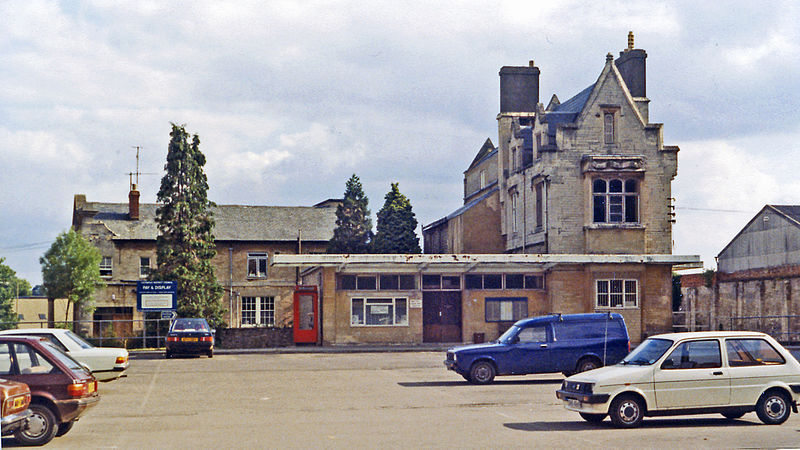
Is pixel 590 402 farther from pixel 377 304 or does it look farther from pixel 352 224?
pixel 352 224

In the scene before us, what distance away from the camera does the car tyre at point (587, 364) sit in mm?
23531

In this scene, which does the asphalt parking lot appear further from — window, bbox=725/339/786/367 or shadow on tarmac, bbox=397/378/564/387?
window, bbox=725/339/786/367

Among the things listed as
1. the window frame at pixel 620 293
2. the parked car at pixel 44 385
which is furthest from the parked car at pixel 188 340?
the parked car at pixel 44 385

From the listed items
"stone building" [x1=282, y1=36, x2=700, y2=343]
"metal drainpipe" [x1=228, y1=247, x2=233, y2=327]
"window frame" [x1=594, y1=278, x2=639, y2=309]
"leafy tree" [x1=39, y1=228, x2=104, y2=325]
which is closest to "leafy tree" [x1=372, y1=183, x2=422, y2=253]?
"metal drainpipe" [x1=228, y1=247, x2=233, y2=327]

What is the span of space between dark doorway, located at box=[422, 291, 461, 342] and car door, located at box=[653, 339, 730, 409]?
28.7 metres

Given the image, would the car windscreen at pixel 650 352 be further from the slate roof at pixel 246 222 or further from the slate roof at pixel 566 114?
the slate roof at pixel 246 222

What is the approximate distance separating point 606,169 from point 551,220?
377 centimetres

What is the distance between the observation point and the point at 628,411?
15055 mm

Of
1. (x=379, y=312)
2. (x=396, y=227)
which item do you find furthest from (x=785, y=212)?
(x=379, y=312)

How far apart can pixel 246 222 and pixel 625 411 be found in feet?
167

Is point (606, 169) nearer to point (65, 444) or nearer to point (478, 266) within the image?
point (478, 266)

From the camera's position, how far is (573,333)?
23.6 metres

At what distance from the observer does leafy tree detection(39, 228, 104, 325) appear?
55.3m

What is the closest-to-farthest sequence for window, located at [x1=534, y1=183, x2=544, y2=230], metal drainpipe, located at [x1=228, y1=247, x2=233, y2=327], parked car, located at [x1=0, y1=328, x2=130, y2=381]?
parked car, located at [x1=0, y1=328, x2=130, y2=381]
window, located at [x1=534, y1=183, x2=544, y2=230]
metal drainpipe, located at [x1=228, y1=247, x2=233, y2=327]
